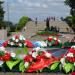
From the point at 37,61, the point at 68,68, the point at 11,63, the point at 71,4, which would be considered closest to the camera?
the point at 68,68

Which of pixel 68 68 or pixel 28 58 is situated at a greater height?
pixel 28 58

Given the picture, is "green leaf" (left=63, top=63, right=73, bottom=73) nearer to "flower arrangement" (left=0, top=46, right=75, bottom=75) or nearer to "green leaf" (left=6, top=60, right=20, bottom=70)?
"flower arrangement" (left=0, top=46, right=75, bottom=75)

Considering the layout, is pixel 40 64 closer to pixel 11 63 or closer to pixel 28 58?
pixel 28 58

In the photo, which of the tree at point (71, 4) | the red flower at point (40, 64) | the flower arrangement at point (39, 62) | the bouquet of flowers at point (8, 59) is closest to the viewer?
the flower arrangement at point (39, 62)

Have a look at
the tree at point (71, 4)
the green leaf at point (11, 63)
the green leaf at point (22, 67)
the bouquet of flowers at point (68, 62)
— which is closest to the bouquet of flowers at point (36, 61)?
the green leaf at point (22, 67)

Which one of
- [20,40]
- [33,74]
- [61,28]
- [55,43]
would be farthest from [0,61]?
[61,28]

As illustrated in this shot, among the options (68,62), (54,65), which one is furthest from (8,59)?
(68,62)

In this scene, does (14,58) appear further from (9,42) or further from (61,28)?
(61,28)

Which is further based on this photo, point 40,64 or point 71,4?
point 71,4

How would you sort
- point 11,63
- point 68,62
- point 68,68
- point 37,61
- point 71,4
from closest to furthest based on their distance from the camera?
1. point 68,68
2. point 68,62
3. point 37,61
4. point 11,63
5. point 71,4

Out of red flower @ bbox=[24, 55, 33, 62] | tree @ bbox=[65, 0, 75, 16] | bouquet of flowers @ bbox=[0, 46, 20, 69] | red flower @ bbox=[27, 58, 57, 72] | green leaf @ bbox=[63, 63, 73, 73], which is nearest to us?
green leaf @ bbox=[63, 63, 73, 73]

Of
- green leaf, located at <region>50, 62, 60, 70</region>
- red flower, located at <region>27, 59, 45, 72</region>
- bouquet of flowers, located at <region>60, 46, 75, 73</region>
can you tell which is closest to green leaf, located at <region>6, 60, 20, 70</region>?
red flower, located at <region>27, 59, 45, 72</region>

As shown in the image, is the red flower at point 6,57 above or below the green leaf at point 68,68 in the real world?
above

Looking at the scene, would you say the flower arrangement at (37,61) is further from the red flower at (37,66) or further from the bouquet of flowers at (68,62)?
the bouquet of flowers at (68,62)
